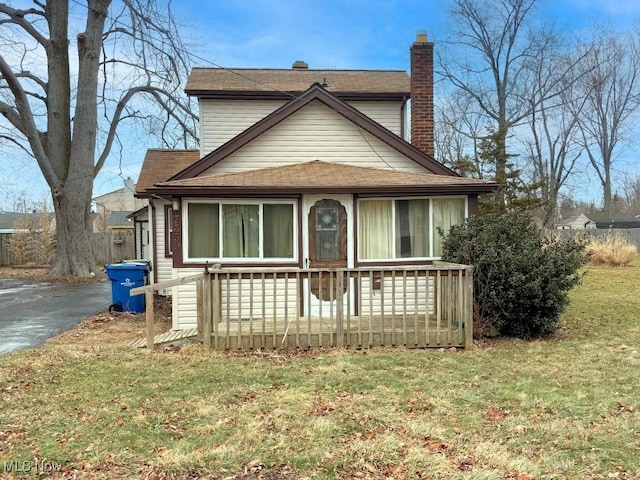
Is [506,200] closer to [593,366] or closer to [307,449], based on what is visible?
[593,366]

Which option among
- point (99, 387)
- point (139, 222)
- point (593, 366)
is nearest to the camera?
point (99, 387)

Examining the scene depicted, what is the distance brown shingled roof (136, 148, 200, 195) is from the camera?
12.7 m

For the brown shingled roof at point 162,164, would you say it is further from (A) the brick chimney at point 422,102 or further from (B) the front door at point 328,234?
(A) the brick chimney at point 422,102

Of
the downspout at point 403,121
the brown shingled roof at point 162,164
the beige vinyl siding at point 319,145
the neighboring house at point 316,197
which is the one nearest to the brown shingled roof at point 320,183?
the neighboring house at point 316,197

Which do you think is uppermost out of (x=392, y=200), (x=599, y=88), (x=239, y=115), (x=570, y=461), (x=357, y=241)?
(x=599, y=88)

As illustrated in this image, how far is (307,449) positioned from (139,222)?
1542cm

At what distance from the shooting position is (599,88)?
34250mm

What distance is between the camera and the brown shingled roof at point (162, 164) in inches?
499

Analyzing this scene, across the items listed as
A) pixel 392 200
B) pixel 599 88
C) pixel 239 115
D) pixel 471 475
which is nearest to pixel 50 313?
pixel 239 115

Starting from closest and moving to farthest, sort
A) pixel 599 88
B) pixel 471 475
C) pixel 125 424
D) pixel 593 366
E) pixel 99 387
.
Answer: pixel 471 475
pixel 125 424
pixel 99 387
pixel 593 366
pixel 599 88

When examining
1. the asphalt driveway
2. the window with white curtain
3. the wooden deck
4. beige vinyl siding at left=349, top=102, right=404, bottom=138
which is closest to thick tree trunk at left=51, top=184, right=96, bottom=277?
the asphalt driveway

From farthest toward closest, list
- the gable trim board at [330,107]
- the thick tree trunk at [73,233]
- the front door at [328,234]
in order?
1. the thick tree trunk at [73,233]
2. the gable trim board at [330,107]
3. the front door at [328,234]

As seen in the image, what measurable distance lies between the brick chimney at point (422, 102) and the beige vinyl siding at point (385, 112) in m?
1.15

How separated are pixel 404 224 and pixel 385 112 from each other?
4157 millimetres
